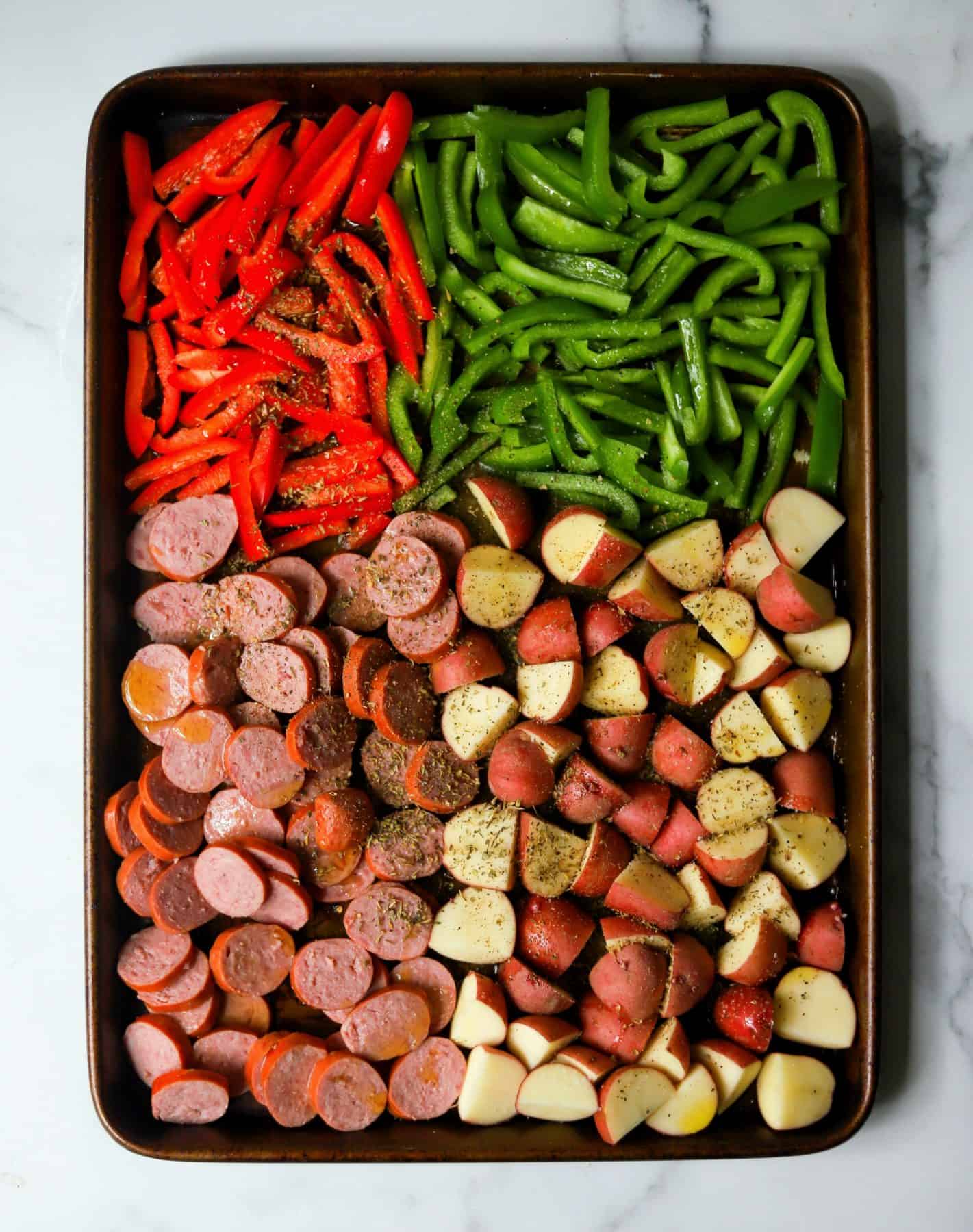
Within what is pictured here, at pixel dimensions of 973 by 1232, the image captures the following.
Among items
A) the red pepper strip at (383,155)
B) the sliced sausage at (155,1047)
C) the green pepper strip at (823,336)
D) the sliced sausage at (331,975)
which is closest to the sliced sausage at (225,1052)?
the sliced sausage at (155,1047)

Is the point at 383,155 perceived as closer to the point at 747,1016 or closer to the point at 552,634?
the point at 552,634

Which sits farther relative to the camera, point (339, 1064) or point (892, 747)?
point (892, 747)

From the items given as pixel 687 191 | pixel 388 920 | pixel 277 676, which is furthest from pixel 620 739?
pixel 687 191

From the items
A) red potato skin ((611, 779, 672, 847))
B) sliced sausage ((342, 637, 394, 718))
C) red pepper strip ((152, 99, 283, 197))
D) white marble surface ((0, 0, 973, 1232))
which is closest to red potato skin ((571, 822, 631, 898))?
red potato skin ((611, 779, 672, 847))

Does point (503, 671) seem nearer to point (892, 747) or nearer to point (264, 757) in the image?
point (264, 757)

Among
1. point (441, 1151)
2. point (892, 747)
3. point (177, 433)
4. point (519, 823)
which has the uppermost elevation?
point (177, 433)

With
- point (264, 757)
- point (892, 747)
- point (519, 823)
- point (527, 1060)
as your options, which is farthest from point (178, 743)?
point (892, 747)

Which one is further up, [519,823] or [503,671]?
[503,671]
